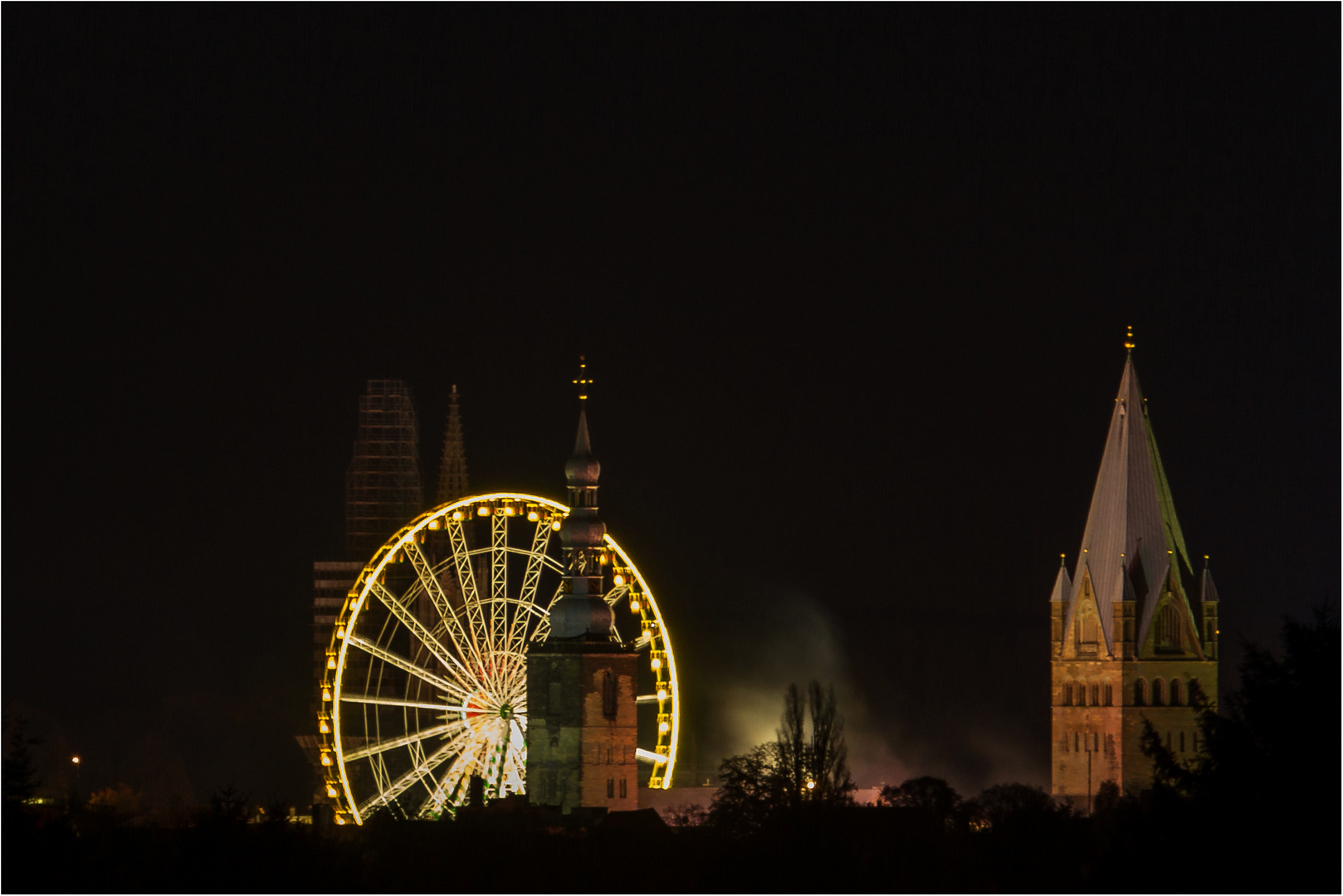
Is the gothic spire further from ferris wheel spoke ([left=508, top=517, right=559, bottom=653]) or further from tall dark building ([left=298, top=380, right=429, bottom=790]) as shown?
ferris wheel spoke ([left=508, top=517, right=559, bottom=653])

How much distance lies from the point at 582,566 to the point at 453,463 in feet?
78.4

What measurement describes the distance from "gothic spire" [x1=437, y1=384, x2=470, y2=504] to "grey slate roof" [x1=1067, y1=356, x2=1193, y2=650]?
19713 mm

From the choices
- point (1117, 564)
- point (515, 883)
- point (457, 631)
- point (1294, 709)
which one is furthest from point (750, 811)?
point (1117, 564)

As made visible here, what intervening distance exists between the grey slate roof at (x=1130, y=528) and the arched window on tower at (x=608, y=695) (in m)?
23.0

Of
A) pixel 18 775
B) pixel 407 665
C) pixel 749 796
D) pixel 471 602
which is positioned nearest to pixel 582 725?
pixel 471 602

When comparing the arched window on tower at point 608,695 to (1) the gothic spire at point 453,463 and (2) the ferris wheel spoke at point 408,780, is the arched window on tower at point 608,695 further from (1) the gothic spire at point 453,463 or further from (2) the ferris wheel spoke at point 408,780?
(1) the gothic spire at point 453,463

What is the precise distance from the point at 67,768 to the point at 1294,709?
6495 cm

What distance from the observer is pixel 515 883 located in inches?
2247

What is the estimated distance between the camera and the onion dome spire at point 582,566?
7500 cm

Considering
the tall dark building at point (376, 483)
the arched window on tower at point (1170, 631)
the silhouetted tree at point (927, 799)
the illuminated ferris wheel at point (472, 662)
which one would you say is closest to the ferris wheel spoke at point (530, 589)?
the illuminated ferris wheel at point (472, 662)

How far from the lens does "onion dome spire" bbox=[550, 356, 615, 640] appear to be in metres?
75.0

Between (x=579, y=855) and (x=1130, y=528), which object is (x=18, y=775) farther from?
(x=1130, y=528)

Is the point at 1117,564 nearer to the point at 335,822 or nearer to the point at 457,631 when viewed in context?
the point at 457,631

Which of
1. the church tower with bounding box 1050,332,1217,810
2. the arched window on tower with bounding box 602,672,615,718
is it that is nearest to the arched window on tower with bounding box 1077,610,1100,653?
the church tower with bounding box 1050,332,1217,810
